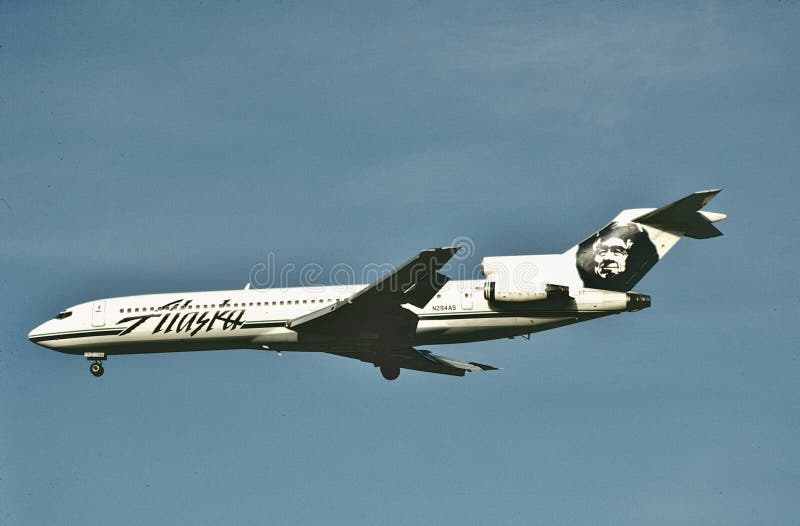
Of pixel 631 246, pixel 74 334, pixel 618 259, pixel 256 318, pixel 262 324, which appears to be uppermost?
pixel 631 246

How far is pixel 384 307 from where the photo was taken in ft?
131

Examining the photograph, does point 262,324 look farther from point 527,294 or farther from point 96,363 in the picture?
point 527,294

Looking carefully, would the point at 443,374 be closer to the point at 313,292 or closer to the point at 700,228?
the point at 313,292

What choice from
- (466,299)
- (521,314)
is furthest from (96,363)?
(521,314)

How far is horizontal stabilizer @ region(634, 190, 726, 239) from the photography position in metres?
38.8

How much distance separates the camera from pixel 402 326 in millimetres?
40719

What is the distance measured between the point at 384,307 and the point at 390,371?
672cm

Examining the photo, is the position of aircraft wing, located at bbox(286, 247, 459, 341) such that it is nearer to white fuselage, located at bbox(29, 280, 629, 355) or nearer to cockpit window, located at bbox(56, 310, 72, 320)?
white fuselage, located at bbox(29, 280, 629, 355)

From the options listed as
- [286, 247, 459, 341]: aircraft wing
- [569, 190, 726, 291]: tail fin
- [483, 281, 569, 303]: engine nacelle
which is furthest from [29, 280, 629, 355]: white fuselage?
[569, 190, 726, 291]: tail fin

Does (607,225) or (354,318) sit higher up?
(607,225)

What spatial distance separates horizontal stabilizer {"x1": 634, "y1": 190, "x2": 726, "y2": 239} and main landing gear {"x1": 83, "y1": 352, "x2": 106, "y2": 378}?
881 inches

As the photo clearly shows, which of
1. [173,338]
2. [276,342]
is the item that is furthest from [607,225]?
[173,338]

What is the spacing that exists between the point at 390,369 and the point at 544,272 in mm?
9338

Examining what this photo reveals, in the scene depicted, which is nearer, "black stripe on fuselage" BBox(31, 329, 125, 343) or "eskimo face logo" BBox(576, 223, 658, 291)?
"eskimo face logo" BBox(576, 223, 658, 291)
